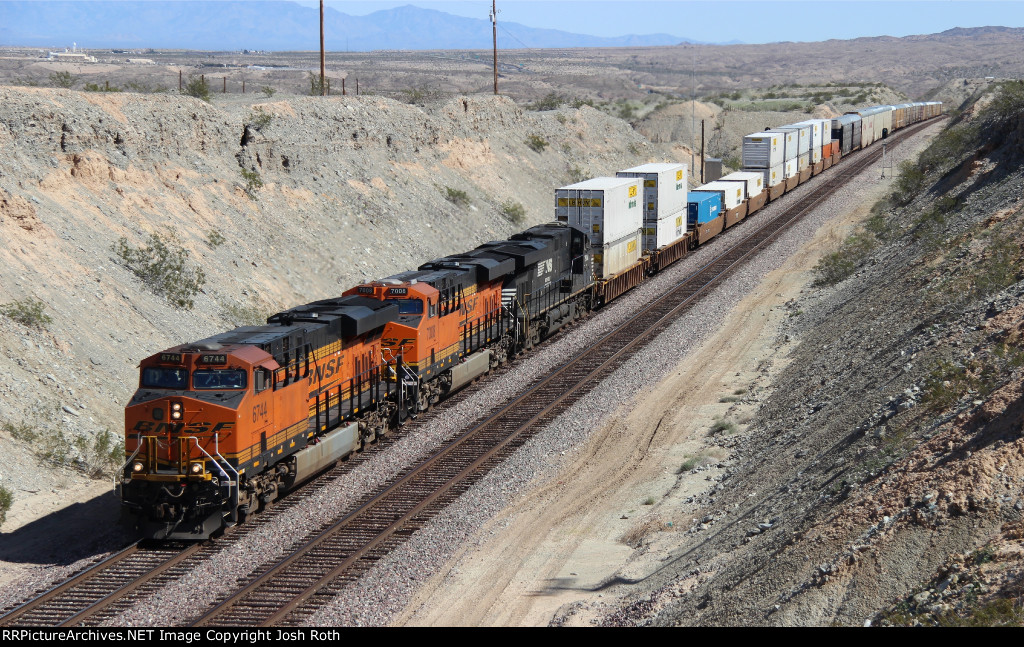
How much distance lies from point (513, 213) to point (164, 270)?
2938cm

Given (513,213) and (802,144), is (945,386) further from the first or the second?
(802,144)

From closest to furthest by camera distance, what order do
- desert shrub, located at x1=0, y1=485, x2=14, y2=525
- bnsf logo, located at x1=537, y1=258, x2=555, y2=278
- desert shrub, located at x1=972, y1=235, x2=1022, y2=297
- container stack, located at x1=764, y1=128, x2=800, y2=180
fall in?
desert shrub, located at x1=0, y1=485, x2=14, y2=525 → desert shrub, located at x1=972, y1=235, x2=1022, y2=297 → bnsf logo, located at x1=537, y1=258, x2=555, y2=278 → container stack, located at x1=764, y1=128, x2=800, y2=180

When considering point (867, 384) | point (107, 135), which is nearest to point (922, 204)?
point (867, 384)

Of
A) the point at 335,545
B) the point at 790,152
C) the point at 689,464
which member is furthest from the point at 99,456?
the point at 790,152

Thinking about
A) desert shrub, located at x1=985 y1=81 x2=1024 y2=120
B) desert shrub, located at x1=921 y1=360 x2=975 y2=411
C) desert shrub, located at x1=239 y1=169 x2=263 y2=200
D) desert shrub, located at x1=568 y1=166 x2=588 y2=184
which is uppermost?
desert shrub, located at x1=985 y1=81 x2=1024 y2=120

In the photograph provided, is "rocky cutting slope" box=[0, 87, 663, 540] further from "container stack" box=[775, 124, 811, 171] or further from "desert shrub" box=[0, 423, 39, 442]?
"container stack" box=[775, 124, 811, 171]

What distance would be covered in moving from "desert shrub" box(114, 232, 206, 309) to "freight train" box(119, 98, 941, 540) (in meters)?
7.25

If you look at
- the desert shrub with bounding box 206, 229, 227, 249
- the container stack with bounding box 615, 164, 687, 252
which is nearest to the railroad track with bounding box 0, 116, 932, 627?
the desert shrub with bounding box 206, 229, 227, 249

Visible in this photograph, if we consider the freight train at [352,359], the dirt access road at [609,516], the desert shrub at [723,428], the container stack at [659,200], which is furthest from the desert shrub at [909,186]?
the desert shrub at [723,428]

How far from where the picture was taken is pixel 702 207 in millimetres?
56719

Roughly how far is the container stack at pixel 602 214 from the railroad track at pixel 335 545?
9233mm

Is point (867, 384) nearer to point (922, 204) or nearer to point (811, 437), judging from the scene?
point (811, 437)

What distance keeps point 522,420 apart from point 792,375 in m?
8.01

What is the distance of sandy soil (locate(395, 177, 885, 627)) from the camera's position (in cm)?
1753
